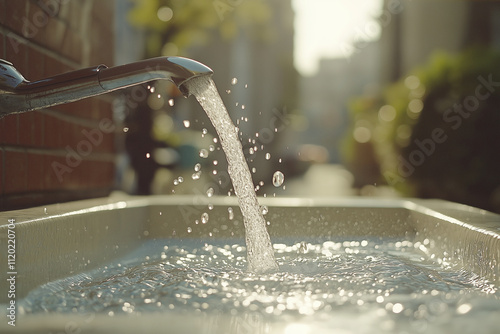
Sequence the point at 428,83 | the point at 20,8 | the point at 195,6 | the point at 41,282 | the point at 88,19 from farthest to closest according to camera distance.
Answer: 1. the point at 195,6
2. the point at 428,83
3. the point at 88,19
4. the point at 20,8
5. the point at 41,282

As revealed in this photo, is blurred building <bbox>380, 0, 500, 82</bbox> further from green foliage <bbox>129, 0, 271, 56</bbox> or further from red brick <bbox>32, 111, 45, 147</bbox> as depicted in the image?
red brick <bbox>32, 111, 45, 147</bbox>

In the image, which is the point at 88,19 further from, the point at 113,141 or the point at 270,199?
the point at 270,199

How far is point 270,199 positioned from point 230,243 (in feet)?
1.24

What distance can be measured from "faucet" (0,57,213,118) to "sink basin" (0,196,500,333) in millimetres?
285

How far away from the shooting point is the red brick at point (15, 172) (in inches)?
73.0

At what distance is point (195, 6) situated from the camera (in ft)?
34.5

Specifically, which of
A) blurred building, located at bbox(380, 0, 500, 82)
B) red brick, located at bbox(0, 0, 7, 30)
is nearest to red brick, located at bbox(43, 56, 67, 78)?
red brick, located at bbox(0, 0, 7, 30)

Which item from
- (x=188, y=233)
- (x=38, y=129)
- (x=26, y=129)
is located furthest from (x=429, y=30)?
(x=26, y=129)

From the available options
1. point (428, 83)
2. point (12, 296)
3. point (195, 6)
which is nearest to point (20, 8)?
point (12, 296)

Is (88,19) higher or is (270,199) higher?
(88,19)

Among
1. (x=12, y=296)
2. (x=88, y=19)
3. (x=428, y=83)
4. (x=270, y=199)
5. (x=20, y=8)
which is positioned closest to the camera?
(x=12, y=296)

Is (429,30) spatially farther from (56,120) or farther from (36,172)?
(36,172)

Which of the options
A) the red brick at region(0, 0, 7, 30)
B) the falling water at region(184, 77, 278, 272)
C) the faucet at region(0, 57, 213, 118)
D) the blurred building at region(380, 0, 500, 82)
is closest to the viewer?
the faucet at region(0, 57, 213, 118)

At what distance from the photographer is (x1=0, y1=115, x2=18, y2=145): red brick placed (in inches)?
70.5
